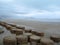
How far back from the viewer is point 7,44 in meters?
1.66

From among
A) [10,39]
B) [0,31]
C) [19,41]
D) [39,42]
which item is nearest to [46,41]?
[39,42]

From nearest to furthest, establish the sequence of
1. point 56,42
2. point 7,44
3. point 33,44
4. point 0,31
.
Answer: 1. point 7,44
2. point 33,44
3. point 56,42
4. point 0,31

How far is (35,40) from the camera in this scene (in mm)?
1990

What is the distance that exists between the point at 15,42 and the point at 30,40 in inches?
14.9

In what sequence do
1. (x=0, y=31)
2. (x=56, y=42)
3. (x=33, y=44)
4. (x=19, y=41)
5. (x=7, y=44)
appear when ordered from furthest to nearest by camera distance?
1. (x=0, y=31)
2. (x=56, y=42)
3. (x=33, y=44)
4. (x=19, y=41)
5. (x=7, y=44)

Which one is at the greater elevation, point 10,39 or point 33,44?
point 10,39

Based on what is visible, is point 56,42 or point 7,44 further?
point 56,42

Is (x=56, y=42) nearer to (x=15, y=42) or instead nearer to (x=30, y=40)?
(x=30, y=40)

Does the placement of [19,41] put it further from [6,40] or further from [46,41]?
[46,41]

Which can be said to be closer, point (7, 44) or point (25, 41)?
point (7, 44)

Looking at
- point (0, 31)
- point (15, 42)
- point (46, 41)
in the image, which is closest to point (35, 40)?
point (46, 41)

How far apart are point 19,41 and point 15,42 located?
94 mm

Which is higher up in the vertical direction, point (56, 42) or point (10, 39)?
point (10, 39)

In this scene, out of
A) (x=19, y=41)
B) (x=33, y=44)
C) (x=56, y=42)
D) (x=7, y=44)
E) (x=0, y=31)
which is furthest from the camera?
(x=0, y=31)
